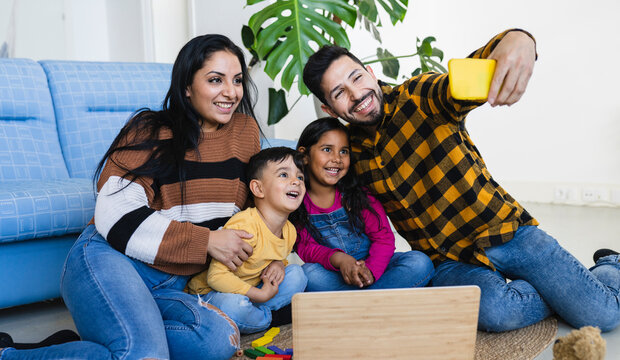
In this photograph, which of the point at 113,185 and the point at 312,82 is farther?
the point at 312,82

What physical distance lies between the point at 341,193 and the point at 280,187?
0.82ft

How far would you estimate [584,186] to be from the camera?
367 cm

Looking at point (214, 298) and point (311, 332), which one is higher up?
point (311, 332)

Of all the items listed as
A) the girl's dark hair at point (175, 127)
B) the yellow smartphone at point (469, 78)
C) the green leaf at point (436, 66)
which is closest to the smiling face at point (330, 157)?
the girl's dark hair at point (175, 127)

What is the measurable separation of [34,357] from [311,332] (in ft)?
1.90

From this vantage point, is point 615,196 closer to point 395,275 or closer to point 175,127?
point 395,275

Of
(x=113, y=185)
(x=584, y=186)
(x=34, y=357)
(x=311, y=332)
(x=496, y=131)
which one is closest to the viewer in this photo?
(x=311, y=332)

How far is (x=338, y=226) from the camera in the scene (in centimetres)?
164

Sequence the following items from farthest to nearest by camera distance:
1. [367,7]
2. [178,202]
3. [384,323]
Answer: [367,7] < [178,202] < [384,323]

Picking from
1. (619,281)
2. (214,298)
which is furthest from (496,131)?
(214,298)

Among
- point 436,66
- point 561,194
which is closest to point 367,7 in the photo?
point 436,66

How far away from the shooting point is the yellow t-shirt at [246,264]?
1.37 metres

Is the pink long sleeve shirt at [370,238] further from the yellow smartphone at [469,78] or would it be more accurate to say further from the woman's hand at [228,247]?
the yellow smartphone at [469,78]

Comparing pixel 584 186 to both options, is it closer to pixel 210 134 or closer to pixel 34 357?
pixel 210 134
